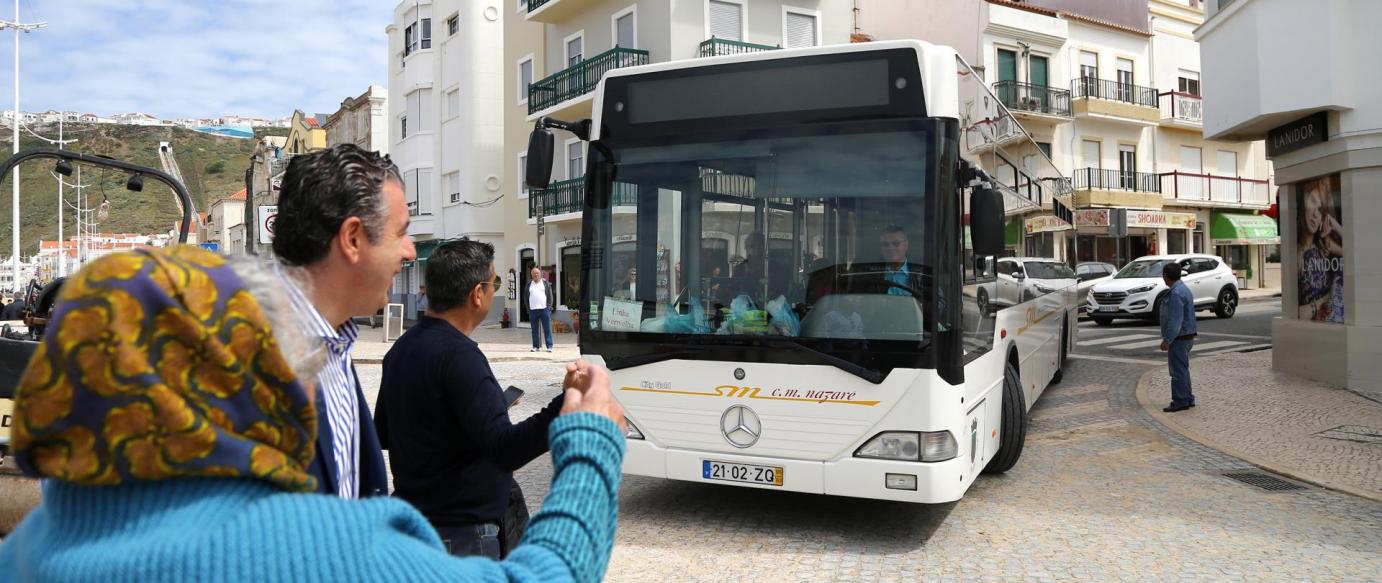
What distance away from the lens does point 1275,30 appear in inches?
482

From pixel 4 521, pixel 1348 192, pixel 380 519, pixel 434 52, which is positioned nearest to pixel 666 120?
pixel 4 521

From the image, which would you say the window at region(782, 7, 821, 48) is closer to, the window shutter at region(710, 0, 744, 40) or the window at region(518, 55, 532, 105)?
the window shutter at region(710, 0, 744, 40)

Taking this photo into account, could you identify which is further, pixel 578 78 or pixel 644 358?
pixel 578 78

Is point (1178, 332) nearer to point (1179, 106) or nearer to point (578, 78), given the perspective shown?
point (578, 78)

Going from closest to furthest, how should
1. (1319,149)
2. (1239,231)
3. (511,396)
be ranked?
(511,396)
(1319,149)
(1239,231)

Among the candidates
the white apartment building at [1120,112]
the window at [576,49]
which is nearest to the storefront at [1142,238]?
the white apartment building at [1120,112]

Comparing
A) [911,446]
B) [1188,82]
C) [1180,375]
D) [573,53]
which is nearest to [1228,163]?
[1188,82]

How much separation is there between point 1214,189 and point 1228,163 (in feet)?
7.78

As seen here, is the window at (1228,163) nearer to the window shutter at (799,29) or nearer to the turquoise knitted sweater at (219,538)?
the window shutter at (799,29)

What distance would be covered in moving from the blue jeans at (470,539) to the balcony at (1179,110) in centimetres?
4171

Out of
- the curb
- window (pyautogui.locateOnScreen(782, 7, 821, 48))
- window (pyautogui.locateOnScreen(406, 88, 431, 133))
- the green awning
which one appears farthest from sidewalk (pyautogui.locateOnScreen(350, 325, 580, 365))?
the green awning

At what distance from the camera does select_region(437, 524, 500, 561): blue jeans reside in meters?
2.82

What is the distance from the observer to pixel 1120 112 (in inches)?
1499

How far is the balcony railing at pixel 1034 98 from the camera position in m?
35.2
